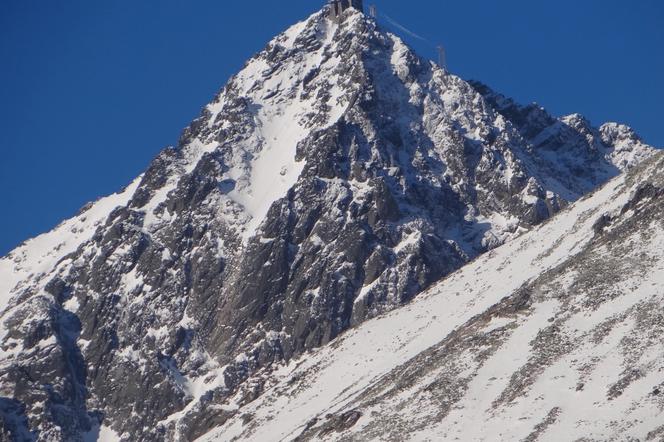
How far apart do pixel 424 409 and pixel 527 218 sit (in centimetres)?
9354

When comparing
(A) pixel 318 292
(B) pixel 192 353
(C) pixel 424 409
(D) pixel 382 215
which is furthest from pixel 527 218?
(C) pixel 424 409

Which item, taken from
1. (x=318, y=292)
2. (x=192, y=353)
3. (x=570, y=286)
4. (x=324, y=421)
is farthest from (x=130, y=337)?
(x=570, y=286)

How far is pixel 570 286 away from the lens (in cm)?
11969

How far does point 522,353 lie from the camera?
11062cm

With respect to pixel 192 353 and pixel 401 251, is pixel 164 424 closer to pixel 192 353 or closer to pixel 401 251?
pixel 192 353

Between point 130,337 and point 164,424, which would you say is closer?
point 164,424

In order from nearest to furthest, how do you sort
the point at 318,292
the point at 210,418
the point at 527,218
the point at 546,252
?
the point at 546,252
the point at 210,418
the point at 318,292
the point at 527,218

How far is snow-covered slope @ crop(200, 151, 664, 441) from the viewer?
9800 centimetres

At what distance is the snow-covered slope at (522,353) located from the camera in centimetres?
9800

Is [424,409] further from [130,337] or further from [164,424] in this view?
[130,337]

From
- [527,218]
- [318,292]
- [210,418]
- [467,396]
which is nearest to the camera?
[467,396]

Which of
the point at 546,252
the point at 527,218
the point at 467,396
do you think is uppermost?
the point at 527,218

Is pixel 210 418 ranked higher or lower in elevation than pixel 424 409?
higher

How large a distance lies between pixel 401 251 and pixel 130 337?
4122 cm
